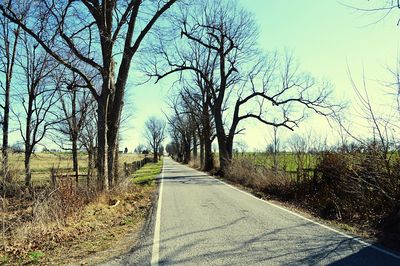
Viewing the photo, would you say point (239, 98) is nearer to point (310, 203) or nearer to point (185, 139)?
point (310, 203)

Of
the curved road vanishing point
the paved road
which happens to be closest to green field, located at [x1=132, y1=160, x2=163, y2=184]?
the paved road

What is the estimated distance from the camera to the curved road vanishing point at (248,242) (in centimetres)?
732

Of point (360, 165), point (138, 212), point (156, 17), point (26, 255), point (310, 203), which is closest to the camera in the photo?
point (26, 255)

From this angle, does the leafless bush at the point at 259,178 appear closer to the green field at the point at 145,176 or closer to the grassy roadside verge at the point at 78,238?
the green field at the point at 145,176

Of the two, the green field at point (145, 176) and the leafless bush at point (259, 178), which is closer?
the leafless bush at point (259, 178)

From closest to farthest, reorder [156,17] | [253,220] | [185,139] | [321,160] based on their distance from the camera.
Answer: [253,220], [321,160], [156,17], [185,139]

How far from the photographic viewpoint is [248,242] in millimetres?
8703

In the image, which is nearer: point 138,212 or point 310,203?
point 138,212

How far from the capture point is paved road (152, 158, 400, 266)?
7316 mm

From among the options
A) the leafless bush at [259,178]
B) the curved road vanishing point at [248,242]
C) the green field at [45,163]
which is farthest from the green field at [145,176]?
the curved road vanishing point at [248,242]

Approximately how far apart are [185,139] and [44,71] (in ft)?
169

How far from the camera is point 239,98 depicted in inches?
1446

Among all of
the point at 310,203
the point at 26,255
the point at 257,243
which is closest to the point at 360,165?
the point at 310,203

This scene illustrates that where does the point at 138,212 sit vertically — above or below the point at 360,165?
below
